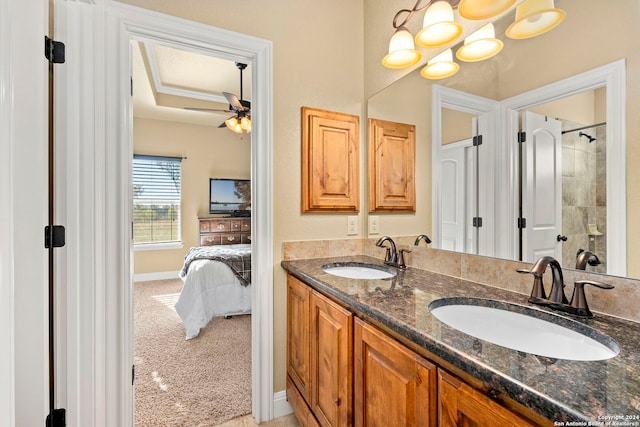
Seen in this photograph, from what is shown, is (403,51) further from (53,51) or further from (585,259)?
(53,51)

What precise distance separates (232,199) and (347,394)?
15.9ft

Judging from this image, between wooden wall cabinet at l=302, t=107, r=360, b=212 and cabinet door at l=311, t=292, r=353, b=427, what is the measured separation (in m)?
0.70

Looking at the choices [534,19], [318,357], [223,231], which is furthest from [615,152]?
[223,231]

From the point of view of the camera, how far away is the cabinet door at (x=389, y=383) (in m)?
0.76

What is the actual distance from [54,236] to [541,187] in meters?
1.99

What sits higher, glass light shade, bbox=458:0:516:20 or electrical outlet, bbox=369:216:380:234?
glass light shade, bbox=458:0:516:20

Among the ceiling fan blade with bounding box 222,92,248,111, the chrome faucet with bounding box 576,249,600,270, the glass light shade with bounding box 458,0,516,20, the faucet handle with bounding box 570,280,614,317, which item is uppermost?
the ceiling fan blade with bounding box 222,92,248,111

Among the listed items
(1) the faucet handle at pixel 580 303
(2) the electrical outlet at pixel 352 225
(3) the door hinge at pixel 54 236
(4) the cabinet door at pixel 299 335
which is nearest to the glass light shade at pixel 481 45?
(1) the faucet handle at pixel 580 303

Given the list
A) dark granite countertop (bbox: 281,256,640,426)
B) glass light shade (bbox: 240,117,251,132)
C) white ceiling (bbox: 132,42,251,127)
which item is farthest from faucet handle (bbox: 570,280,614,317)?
glass light shade (bbox: 240,117,251,132)

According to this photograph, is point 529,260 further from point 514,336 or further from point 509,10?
point 509,10

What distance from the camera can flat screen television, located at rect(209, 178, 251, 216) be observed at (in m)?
5.41

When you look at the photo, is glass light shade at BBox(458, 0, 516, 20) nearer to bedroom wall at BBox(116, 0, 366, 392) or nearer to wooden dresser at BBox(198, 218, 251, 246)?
bedroom wall at BBox(116, 0, 366, 392)

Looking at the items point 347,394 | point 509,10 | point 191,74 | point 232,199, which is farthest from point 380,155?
point 232,199

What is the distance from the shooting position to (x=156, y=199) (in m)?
5.06
